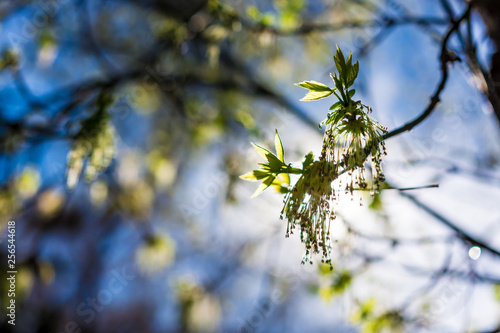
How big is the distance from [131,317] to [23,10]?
5282 millimetres

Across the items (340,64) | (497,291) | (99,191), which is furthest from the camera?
(99,191)

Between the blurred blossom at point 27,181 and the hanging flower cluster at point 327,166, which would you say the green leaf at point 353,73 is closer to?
the hanging flower cluster at point 327,166

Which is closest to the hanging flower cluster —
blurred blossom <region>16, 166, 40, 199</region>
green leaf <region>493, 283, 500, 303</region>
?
green leaf <region>493, 283, 500, 303</region>

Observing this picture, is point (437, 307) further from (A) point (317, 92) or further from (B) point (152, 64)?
(B) point (152, 64)

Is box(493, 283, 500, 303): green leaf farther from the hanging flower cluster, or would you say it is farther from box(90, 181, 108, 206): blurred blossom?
box(90, 181, 108, 206): blurred blossom

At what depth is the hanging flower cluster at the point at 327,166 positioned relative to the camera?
2.02 feet

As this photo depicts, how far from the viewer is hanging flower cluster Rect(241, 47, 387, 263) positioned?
62cm

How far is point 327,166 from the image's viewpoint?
620 millimetres

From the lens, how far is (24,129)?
152 centimetres

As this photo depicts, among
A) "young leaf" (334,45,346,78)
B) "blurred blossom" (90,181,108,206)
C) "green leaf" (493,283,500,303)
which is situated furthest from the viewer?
"blurred blossom" (90,181,108,206)

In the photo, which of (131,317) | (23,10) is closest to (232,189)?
(23,10)

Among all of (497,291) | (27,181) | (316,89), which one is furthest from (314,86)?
(27,181)

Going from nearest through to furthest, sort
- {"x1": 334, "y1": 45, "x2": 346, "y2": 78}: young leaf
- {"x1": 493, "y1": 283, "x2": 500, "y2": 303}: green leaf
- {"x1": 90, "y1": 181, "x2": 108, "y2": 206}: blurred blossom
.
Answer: {"x1": 334, "y1": 45, "x2": 346, "y2": 78}: young leaf
{"x1": 493, "y1": 283, "x2": 500, "y2": 303}: green leaf
{"x1": 90, "y1": 181, "x2": 108, "y2": 206}: blurred blossom

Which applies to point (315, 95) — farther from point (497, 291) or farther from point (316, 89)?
Answer: point (497, 291)
